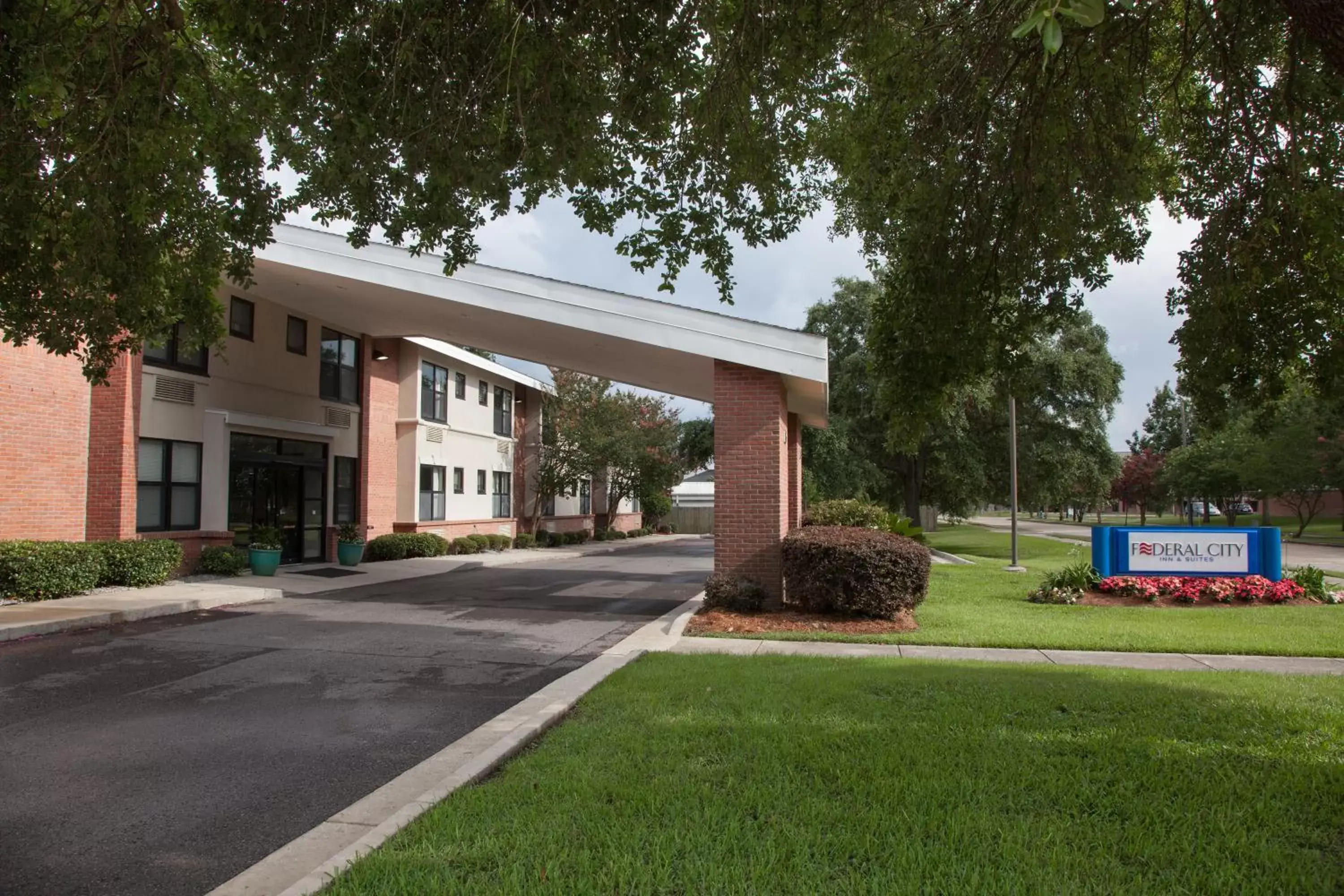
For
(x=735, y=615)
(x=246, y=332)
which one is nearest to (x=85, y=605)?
(x=246, y=332)

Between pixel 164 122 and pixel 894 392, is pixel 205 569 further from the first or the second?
pixel 894 392

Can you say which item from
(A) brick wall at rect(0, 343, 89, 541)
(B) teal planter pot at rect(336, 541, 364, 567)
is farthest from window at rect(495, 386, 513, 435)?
(A) brick wall at rect(0, 343, 89, 541)

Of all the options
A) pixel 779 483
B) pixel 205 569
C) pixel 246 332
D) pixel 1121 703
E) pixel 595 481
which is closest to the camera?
pixel 1121 703

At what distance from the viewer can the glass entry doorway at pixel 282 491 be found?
1917cm

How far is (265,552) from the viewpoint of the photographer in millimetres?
18344

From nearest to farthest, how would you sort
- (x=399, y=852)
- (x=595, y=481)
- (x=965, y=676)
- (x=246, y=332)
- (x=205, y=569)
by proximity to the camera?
(x=399, y=852) → (x=965, y=676) → (x=205, y=569) → (x=246, y=332) → (x=595, y=481)

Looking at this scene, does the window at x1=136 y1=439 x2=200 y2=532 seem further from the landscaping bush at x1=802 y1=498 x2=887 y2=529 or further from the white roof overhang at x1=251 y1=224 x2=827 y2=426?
the landscaping bush at x1=802 y1=498 x2=887 y2=529

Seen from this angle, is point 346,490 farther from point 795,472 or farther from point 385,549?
point 795,472

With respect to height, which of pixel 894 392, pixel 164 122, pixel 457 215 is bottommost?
pixel 894 392

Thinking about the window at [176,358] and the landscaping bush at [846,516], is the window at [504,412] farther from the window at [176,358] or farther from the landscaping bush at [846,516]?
the landscaping bush at [846,516]

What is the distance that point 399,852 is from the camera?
3.83 metres

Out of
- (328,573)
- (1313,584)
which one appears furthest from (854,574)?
(328,573)

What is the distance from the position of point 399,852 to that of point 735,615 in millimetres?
8489

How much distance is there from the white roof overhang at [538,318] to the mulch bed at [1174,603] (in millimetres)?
5571
